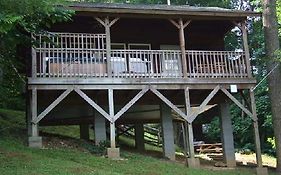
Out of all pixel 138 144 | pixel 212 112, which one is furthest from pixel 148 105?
pixel 212 112

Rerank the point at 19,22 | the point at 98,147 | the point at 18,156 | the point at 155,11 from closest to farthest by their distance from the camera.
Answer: the point at 19,22 → the point at 18,156 → the point at 98,147 → the point at 155,11

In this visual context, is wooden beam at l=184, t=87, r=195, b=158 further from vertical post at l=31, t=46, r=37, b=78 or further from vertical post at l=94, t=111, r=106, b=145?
vertical post at l=31, t=46, r=37, b=78

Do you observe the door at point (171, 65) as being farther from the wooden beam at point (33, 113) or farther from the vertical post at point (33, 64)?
the wooden beam at point (33, 113)

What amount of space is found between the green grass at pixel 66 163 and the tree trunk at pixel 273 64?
219 centimetres

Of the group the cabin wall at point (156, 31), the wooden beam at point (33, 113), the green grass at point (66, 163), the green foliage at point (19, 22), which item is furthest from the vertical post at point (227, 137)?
the green foliage at point (19, 22)

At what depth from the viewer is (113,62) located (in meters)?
16.4

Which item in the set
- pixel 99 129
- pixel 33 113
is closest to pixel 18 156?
pixel 33 113

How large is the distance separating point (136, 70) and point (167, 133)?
3280mm

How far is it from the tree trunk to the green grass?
2.19 meters

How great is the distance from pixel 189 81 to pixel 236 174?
391cm

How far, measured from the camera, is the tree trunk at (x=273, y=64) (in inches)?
685

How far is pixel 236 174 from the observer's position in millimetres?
15297

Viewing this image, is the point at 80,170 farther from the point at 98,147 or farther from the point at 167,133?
the point at 167,133

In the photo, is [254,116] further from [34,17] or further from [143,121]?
[34,17]
